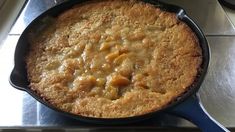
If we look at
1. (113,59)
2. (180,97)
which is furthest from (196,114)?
(113,59)

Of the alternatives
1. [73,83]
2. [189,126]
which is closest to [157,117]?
[189,126]

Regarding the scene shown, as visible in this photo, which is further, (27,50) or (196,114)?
(27,50)

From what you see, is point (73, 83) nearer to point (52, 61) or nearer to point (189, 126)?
point (52, 61)

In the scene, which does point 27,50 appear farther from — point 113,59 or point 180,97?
point 180,97
